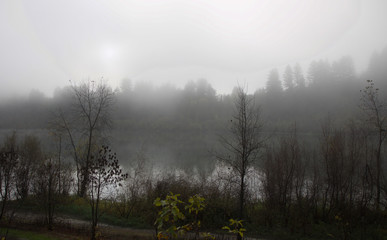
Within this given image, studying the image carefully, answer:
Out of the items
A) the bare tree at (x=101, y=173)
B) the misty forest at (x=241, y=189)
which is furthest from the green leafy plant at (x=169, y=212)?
the bare tree at (x=101, y=173)

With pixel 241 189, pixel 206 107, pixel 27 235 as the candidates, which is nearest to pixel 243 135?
pixel 241 189

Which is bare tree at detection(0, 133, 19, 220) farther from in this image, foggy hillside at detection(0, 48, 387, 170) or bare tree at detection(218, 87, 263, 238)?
foggy hillside at detection(0, 48, 387, 170)

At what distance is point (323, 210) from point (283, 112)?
56.1 metres

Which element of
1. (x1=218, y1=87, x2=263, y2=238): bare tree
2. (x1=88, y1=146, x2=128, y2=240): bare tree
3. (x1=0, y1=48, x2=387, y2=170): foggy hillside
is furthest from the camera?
(x1=0, y1=48, x2=387, y2=170): foggy hillside

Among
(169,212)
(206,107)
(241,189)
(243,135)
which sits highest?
(206,107)

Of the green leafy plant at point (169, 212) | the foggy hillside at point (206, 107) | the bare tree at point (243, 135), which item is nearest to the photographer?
the green leafy plant at point (169, 212)

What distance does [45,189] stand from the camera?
1207 centimetres

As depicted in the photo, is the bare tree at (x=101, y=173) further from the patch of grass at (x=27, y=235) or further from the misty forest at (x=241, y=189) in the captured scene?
the patch of grass at (x=27, y=235)

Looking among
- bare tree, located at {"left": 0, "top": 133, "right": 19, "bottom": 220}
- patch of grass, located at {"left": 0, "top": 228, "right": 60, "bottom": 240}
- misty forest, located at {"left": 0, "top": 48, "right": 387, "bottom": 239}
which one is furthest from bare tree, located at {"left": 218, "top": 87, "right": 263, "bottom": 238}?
bare tree, located at {"left": 0, "top": 133, "right": 19, "bottom": 220}

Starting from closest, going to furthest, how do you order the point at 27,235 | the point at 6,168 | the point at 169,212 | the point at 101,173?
1. the point at 169,212
2. the point at 101,173
3. the point at 27,235
4. the point at 6,168

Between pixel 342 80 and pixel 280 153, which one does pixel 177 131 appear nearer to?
pixel 342 80

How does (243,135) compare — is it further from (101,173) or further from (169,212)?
(169,212)

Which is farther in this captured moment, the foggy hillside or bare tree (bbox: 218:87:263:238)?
the foggy hillside

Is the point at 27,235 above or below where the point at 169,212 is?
below
